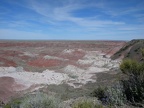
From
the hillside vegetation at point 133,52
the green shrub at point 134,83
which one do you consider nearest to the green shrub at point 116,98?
the green shrub at point 134,83

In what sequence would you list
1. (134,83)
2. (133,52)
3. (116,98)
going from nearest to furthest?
(116,98), (134,83), (133,52)

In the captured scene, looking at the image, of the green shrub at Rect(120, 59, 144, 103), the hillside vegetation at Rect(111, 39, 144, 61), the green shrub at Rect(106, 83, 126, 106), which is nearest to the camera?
the green shrub at Rect(106, 83, 126, 106)

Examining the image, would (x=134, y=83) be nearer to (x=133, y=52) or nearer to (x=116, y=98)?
(x=116, y=98)

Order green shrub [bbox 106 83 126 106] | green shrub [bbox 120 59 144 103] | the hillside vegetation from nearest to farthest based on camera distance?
green shrub [bbox 106 83 126 106]
green shrub [bbox 120 59 144 103]
the hillside vegetation

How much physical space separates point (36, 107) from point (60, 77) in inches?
634

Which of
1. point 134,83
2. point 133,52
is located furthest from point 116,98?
point 133,52

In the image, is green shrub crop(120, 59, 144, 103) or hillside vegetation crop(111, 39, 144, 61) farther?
hillside vegetation crop(111, 39, 144, 61)

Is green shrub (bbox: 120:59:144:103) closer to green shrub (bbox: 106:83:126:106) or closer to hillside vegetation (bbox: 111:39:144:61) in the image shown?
green shrub (bbox: 106:83:126:106)

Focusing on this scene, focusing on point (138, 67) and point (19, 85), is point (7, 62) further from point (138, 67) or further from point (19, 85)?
point (138, 67)

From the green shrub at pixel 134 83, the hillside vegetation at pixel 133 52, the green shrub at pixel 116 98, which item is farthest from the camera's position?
the hillside vegetation at pixel 133 52

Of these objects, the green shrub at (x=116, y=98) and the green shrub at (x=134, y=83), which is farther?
the green shrub at (x=134, y=83)

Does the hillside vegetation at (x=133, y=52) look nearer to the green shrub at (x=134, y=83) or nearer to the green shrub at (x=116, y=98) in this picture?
the green shrub at (x=134, y=83)

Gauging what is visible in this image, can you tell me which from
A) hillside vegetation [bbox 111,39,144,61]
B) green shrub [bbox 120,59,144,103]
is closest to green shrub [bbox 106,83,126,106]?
green shrub [bbox 120,59,144,103]

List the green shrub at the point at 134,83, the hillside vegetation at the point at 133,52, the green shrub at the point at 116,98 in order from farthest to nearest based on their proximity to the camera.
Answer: the hillside vegetation at the point at 133,52, the green shrub at the point at 134,83, the green shrub at the point at 116,98
